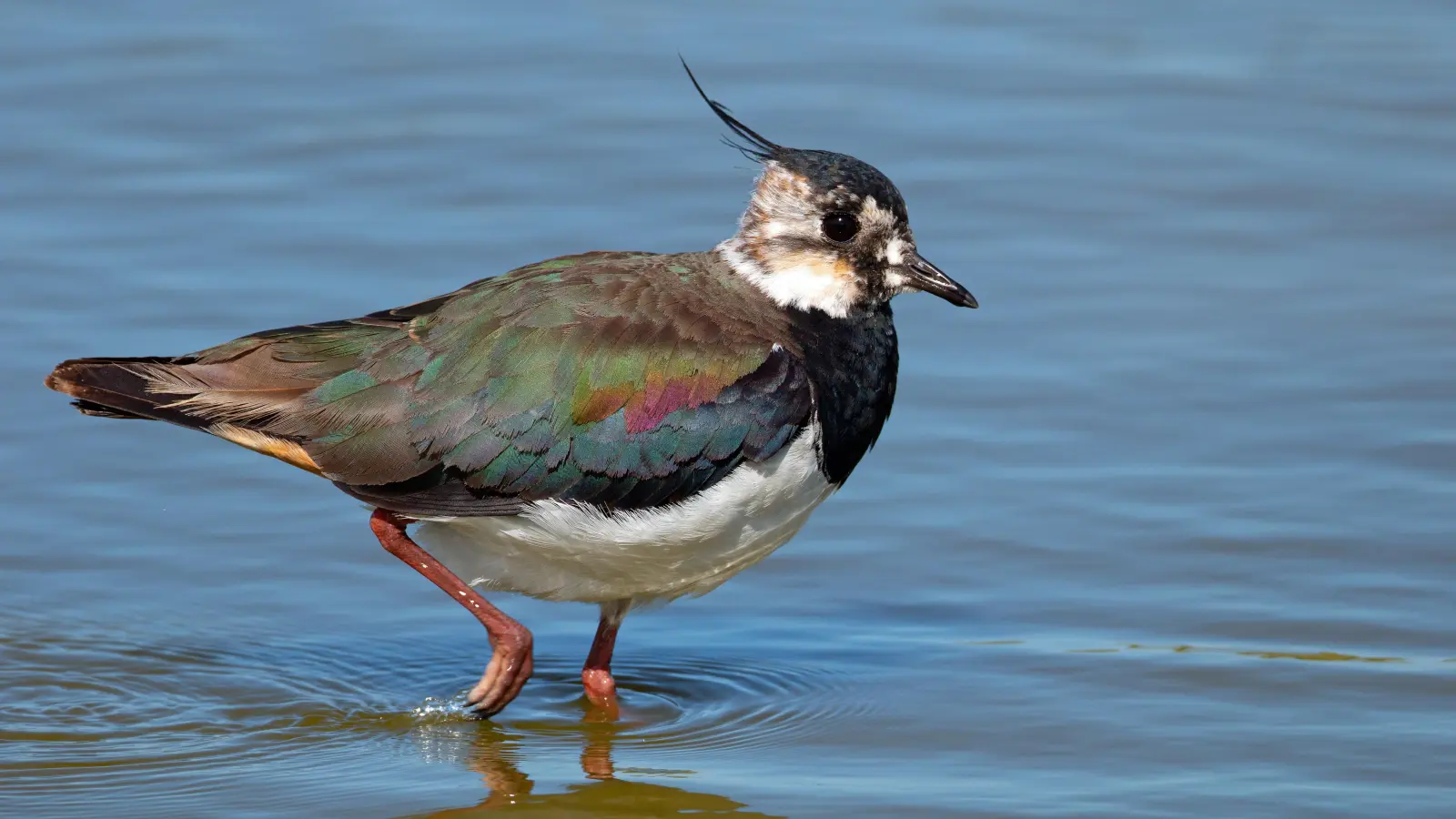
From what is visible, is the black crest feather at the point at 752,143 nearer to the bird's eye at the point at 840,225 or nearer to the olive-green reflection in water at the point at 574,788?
the bird's eye at the point at 840,225

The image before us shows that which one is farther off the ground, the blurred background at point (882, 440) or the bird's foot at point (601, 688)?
the blurred background at point (882, 440)

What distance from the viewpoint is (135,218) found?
1279cm

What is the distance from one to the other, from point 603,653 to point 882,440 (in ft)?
8.50

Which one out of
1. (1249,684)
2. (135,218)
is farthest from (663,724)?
(135,218)

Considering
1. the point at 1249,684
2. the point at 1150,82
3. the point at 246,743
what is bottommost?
the point at 246,743

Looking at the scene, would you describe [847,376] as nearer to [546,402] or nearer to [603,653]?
[546,402]

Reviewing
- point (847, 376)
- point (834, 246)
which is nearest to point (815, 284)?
point (834, 246)

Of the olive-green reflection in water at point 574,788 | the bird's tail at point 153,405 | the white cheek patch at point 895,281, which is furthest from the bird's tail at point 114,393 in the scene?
the white cheek patch at point 895,281

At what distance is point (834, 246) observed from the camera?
8.70 meters

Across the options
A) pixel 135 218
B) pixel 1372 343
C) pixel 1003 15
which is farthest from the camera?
pixel 1003 15

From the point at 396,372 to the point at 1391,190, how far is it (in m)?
6.97

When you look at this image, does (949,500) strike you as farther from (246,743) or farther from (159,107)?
(159,107)

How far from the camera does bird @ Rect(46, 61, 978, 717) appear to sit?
8156 mm

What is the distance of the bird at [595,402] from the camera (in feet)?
26.8
